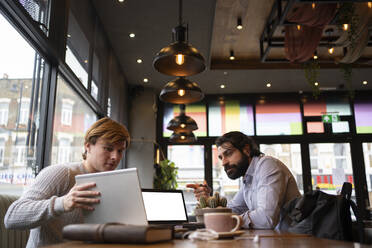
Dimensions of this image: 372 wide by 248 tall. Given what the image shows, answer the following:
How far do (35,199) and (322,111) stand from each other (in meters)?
7.28

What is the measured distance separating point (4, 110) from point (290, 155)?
20.8 feet

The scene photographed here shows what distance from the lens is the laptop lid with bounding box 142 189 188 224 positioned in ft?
6.47

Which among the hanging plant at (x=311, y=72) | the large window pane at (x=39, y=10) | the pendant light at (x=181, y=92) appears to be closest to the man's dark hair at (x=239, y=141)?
the pendant light at (x=181, y=92)

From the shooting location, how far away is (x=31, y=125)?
2.85 metres

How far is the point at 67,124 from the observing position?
3.72 meters

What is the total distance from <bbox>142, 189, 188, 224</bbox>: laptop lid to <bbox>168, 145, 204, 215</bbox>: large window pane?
17.7 ft

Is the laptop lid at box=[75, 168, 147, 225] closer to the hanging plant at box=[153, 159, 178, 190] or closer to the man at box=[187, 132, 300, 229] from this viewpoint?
the man at box=[187, 132, 300, 229]

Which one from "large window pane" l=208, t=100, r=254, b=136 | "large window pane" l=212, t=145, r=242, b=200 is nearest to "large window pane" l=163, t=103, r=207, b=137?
"large window pane" l=208, t=100, r=254, b=136

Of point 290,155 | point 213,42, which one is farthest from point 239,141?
point 290,155

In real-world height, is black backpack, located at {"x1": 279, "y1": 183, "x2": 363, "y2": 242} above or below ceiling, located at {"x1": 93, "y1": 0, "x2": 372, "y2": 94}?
below

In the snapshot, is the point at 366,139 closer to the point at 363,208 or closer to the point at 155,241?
the point at 363,208

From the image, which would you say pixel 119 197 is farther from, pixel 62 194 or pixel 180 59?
pixel 180 59

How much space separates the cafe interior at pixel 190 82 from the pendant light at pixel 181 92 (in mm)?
11

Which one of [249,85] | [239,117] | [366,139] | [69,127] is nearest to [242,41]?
[249,85]
